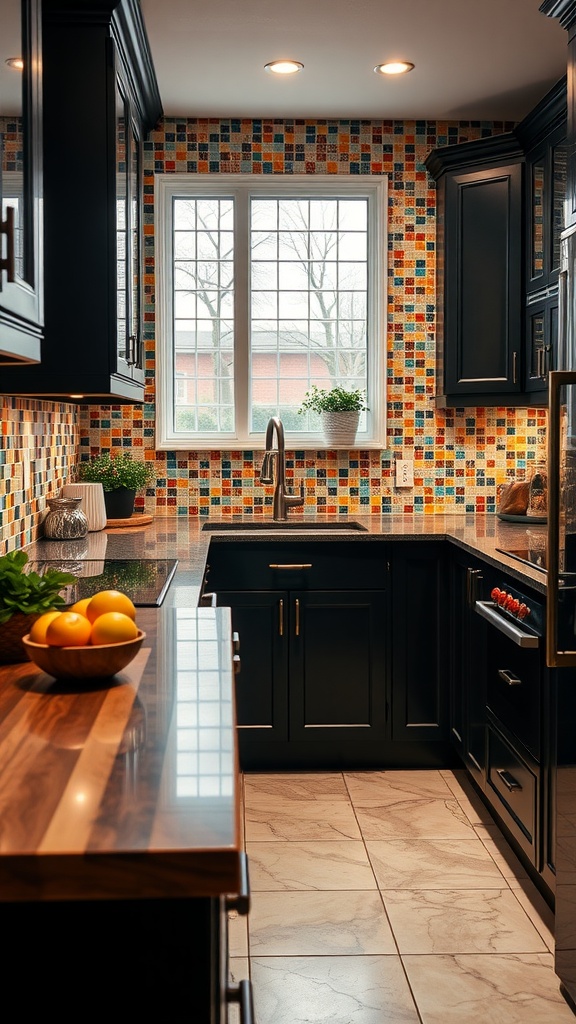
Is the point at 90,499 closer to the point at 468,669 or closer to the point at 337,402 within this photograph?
the point at 337,402

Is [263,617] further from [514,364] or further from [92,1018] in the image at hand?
[92,1018]

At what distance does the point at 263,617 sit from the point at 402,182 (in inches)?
82.3

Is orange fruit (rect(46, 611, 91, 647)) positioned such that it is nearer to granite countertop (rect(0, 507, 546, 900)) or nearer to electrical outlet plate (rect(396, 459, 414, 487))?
granite countertop (rect(0, 507, 546, 900))

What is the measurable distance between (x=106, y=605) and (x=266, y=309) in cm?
301

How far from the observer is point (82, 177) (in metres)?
2.71

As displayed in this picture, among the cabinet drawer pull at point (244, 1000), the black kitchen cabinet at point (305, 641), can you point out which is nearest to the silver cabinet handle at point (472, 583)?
the black kitchen cabinet at point (305, 641)

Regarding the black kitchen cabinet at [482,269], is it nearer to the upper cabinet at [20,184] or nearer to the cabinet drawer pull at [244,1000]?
the upper cabinet at [20,184]

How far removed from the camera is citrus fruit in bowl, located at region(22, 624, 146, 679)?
5.04 ft

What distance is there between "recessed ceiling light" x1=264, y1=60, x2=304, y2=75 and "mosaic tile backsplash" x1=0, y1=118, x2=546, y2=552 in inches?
22.8

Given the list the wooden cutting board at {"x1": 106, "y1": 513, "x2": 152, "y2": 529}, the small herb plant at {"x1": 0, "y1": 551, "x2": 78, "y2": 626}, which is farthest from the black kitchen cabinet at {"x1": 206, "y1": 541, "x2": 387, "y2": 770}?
the small herb plant at {"x1": 0, "y1": 551, "x2": 78, "y2": 626}

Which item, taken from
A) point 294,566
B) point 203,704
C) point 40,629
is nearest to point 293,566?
point 294,566

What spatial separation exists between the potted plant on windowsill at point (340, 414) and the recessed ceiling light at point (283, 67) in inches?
51.9

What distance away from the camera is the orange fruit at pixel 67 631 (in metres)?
1.55

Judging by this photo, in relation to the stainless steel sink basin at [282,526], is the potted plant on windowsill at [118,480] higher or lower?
higher
